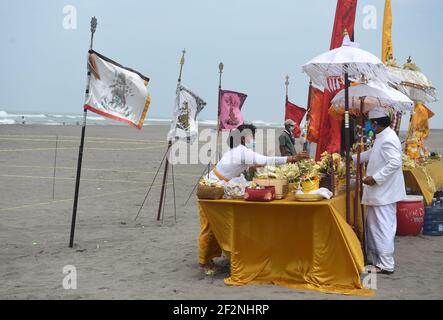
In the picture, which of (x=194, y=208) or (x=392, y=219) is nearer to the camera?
(x=392, y=219)

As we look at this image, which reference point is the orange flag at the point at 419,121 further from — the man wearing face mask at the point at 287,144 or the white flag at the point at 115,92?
the white flag at the point at 115,92

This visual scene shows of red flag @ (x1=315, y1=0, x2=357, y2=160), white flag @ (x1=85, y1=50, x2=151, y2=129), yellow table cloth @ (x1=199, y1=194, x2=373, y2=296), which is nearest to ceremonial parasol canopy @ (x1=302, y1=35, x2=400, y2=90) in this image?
red flag @ (x1=315, y1=0, x2=357, y2=160)

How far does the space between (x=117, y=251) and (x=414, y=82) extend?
624cm

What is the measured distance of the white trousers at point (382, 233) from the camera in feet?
23.3

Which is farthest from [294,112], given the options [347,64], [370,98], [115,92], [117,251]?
[347,64]

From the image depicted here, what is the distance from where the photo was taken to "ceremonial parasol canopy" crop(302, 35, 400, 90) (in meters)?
6.71

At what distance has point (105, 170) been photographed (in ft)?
61.3

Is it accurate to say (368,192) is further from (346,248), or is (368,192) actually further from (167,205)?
(167,205)

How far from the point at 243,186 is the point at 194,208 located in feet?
19.2

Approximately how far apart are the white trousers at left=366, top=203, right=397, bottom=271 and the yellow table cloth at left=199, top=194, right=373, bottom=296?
2.47 feet

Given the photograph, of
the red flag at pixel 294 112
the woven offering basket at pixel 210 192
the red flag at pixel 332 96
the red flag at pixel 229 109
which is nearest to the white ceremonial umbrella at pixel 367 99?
the red flag at pixel 332 96

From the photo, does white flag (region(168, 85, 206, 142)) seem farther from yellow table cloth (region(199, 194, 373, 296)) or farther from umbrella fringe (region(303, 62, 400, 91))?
yellow table cloth (region(199, 194, 373, 296))

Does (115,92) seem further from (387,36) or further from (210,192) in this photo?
(387,36)
